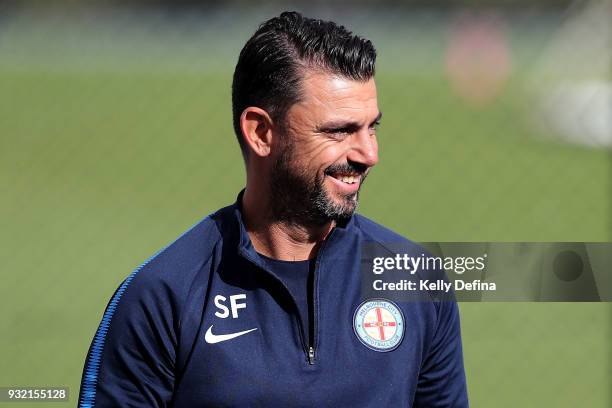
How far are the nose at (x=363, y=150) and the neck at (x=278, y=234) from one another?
202mm

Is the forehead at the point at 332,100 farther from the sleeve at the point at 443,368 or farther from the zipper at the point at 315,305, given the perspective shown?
the sleeve at the point at 443,368

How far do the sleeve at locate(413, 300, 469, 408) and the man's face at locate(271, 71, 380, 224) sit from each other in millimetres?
381

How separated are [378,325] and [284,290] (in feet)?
0.77

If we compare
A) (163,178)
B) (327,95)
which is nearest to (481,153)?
(163,178)

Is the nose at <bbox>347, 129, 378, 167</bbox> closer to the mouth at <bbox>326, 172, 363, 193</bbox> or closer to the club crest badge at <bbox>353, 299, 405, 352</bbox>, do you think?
the mouth at <bbox>326, 172, 363, 193</bbox>

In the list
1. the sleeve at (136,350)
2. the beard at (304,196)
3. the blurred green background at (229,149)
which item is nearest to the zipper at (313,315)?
the beard at (304,196)

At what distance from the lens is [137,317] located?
2152mm

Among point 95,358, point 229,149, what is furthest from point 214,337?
point 229,149

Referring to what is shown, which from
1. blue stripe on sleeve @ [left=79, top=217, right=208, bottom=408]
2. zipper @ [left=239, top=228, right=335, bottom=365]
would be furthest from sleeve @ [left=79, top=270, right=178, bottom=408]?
zipper @ [left=239, top=228, right=335, bottom=365]

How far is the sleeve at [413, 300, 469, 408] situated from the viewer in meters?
2.34

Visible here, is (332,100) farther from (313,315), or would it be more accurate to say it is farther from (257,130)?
(313,315)

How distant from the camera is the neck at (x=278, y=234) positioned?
229 cm

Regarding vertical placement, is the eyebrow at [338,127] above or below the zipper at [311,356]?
above

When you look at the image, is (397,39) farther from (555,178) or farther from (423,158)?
(555,178)
